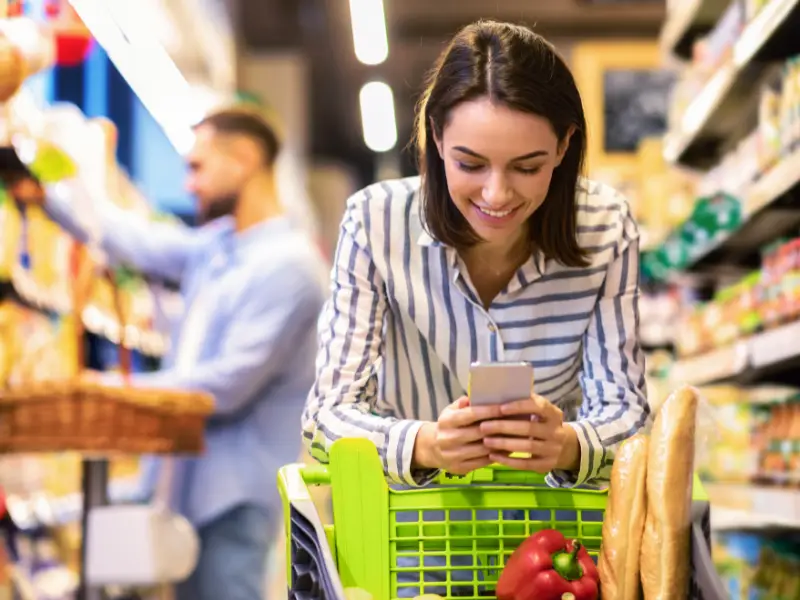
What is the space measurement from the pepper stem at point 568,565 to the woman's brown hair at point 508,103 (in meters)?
0.53

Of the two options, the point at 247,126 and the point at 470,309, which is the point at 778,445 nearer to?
the point at 470,309

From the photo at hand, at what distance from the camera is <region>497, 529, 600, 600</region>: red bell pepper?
175 cm

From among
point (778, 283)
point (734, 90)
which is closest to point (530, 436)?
point (778, 283)

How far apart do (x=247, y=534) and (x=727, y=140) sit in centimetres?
294

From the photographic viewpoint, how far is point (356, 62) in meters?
11.7

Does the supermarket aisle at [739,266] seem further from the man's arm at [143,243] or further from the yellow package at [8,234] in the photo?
the yellow package at [8,234]

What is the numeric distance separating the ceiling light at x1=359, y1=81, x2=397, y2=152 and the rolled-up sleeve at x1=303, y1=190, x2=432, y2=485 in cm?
924

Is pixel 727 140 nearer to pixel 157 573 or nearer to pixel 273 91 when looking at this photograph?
pixel 157 573

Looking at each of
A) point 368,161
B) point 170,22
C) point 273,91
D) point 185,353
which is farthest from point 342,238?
point 368,161

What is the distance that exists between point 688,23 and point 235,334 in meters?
2.56

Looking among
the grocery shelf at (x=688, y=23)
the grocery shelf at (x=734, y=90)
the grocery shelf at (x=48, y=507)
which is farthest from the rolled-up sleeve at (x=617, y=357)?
the grocery shelf at (x=688, y=23)

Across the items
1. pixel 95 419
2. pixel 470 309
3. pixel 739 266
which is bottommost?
pixel 95 419

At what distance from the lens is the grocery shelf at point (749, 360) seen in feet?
10.7

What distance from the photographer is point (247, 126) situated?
15.1 feet
